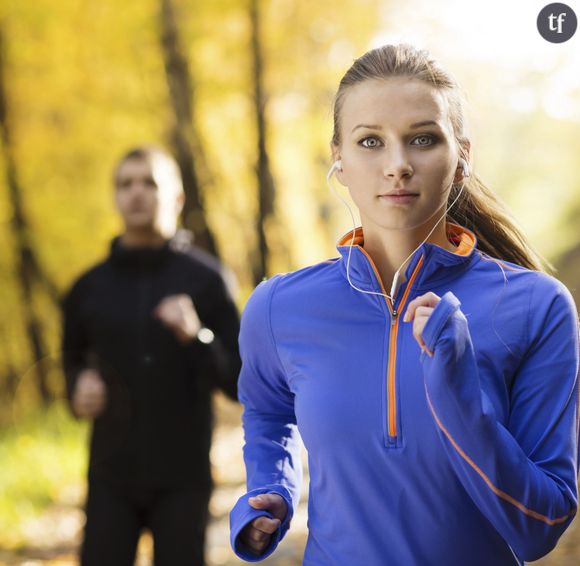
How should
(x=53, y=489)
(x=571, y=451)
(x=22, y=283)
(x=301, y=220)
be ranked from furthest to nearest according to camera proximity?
(x=301, y=220) → (x=22, y=283) → (x=53, y=489) → (x=571, y=451)

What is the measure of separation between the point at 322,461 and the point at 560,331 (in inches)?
21.5

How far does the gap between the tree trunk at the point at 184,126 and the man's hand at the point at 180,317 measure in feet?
26.5

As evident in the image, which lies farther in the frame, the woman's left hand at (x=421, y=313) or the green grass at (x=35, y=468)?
the green grass at (x=35, y=468)

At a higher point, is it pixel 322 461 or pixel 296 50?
pixel 296 50

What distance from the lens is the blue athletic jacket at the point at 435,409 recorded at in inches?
59.2

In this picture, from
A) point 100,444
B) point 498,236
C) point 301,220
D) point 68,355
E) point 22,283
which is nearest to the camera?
point 498,236

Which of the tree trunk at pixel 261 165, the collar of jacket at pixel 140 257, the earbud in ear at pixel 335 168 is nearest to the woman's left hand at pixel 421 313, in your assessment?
the earbud in ear at pixel 335 168

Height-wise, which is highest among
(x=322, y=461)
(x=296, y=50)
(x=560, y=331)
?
(x=296, y=50)

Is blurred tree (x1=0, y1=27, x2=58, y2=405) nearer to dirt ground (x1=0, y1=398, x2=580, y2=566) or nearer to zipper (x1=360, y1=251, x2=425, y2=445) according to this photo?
dirt ground (x1=0, y1=398, x2=580, y2=566)

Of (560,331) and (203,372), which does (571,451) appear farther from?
(203,372)

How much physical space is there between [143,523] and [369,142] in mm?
2245

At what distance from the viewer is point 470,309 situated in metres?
1.71

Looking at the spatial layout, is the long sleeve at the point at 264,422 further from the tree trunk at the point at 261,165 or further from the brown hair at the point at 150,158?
the tree trunk at the point at 261,165

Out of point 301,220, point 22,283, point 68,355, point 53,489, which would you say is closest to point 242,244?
point 301,220
